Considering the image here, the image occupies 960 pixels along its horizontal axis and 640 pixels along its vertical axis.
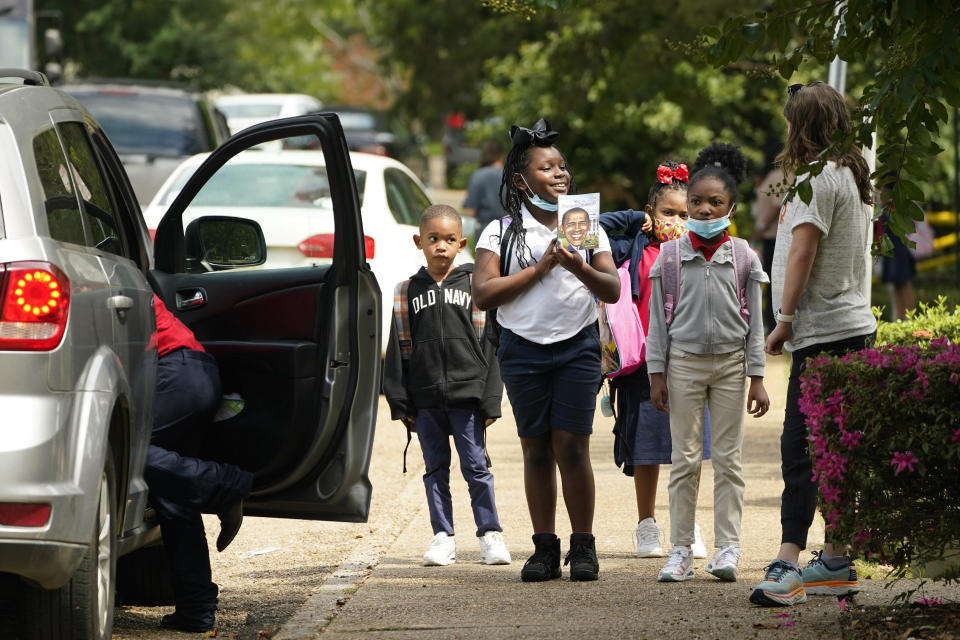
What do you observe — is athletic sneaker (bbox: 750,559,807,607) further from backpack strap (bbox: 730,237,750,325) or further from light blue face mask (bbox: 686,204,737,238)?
light blue face mask (bbox: 686,204,737,238)

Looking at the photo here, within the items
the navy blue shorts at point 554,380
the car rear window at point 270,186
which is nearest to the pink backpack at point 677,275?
the navy blue shorts at point 554,380

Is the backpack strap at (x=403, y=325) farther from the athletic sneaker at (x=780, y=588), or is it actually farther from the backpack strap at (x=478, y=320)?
the athletic sneaker at (x=780, y=588)

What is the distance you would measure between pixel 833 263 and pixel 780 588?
119 centimetres

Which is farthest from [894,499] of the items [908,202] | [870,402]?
[908,202]

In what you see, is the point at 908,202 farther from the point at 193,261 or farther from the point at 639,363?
the point at 193,261

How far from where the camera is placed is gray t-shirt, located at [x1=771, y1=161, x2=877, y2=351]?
5480 millimetres

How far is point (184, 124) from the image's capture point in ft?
49.4

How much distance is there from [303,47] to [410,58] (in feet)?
99.4

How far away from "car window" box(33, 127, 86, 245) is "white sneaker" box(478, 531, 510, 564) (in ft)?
8.15

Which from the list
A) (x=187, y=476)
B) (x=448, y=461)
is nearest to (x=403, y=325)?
(x=448, y=461)

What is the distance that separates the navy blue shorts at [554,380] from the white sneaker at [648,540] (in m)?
0.75

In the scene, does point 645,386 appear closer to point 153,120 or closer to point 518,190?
point 518,190

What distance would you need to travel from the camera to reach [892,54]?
498cm

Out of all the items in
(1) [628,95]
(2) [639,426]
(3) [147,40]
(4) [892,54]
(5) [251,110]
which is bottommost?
(2) [639,426]
